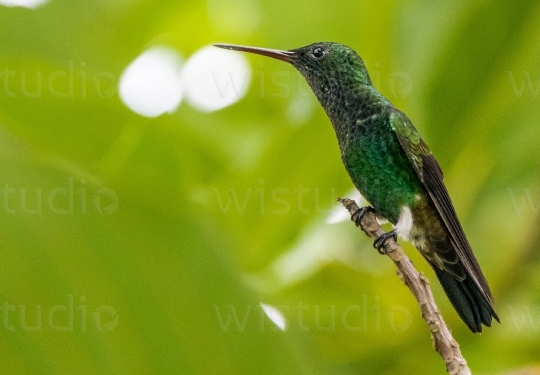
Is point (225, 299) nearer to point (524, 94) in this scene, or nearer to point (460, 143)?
point (460, 143)

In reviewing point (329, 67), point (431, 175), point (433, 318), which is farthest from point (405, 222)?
point (433, 318)

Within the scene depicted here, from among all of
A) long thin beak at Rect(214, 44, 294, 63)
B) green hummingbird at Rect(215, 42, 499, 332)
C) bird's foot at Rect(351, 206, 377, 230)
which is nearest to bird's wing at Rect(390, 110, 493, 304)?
green hummingbird at Rect(215, 42, 499, 332)

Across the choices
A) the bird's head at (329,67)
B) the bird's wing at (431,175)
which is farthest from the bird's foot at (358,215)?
the bird's head at (329,67)

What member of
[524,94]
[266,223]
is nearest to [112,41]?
[266,223]

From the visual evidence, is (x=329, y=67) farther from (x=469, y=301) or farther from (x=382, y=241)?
(x=469, y=301)

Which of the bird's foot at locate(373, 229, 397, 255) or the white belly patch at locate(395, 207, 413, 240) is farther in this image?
the white belly patch at locate(395, 207, 413, 240)

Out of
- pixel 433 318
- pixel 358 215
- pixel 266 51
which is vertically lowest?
pixel 433 318

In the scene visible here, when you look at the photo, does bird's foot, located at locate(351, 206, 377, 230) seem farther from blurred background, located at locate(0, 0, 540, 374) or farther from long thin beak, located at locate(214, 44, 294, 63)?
long thin beak, located at locate(214, 44, 294, 63)
